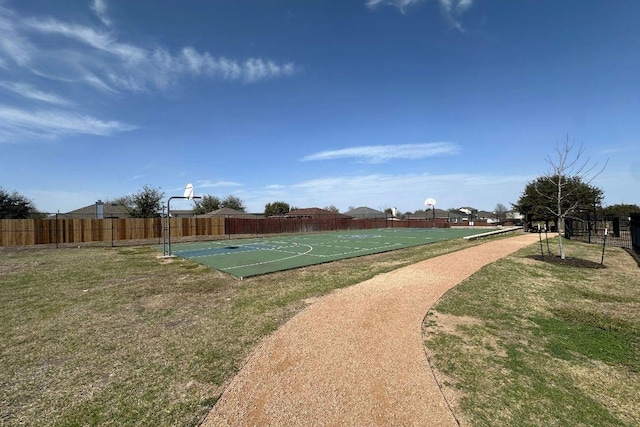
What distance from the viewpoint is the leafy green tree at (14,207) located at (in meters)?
31.4

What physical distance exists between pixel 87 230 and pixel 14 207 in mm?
17814

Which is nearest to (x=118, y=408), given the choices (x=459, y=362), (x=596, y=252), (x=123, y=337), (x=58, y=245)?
(x=123, y=337)

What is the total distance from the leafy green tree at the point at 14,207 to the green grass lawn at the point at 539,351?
1611 inches

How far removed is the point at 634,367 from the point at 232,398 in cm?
503

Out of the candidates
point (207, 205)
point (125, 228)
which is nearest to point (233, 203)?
point (207, 205)

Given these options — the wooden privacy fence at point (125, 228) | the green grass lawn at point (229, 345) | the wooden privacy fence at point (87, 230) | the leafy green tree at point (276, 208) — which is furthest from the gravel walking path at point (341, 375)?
the leafy green tree at point (276, 208)

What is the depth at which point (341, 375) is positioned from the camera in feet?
12.0

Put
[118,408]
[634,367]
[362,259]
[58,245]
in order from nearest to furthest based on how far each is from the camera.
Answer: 1. [118,408]
2. [634,367]
3. [362,259]
4. [58,245]

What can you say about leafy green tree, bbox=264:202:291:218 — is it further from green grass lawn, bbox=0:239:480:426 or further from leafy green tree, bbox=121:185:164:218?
green grass lawn, bbox=0:239:480:426

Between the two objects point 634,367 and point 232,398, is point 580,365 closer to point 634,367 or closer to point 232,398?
point 634,367

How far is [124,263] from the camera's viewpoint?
1330cm

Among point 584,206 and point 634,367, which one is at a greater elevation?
point 584,206

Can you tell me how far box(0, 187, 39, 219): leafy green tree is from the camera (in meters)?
31.4

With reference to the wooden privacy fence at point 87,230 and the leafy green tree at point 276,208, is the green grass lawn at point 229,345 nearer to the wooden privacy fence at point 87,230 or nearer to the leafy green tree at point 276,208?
the wooden privacy fence at point 87,230
